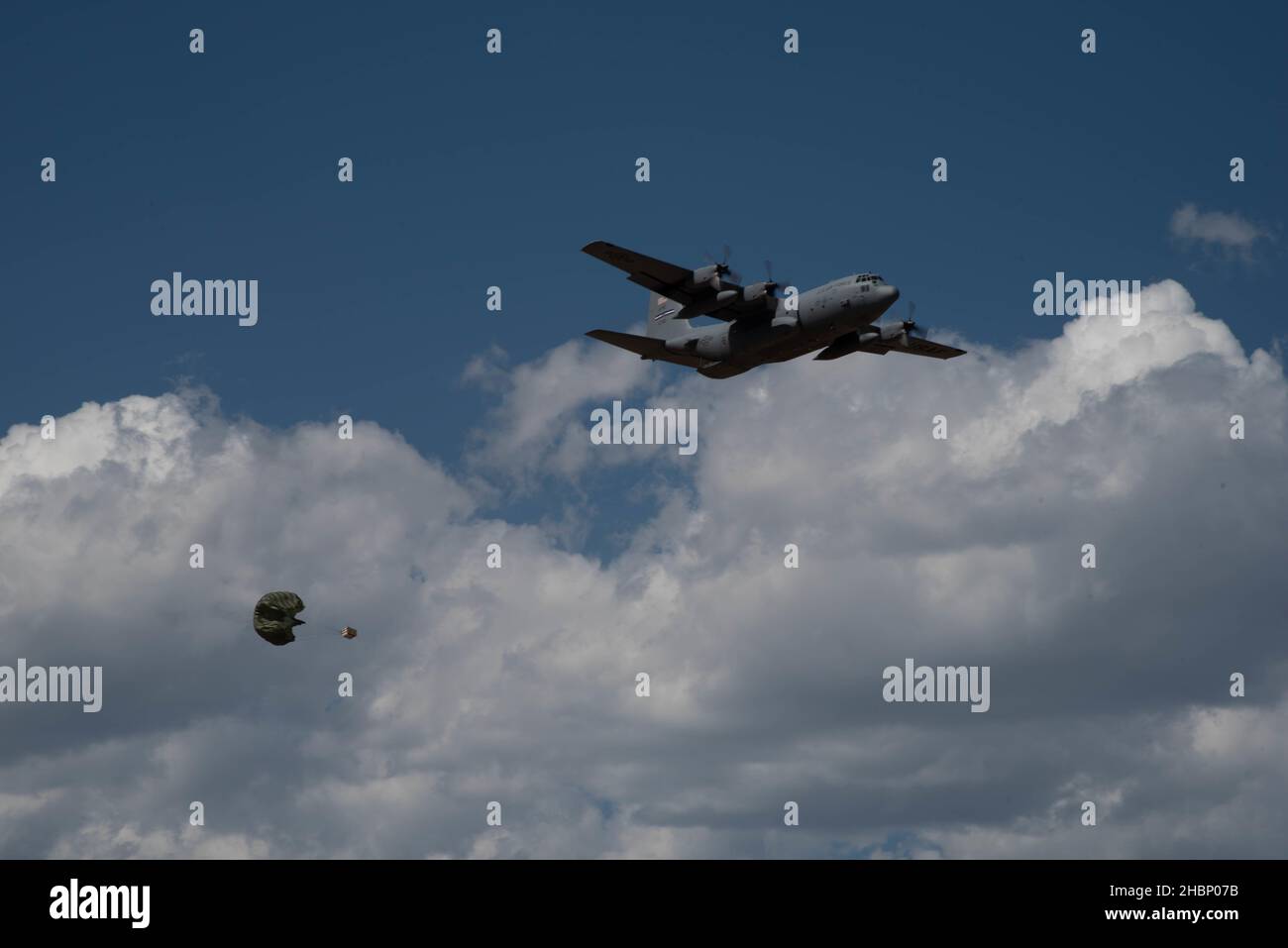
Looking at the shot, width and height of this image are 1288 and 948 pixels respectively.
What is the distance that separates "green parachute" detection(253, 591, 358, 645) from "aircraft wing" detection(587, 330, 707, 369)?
2667 centimetres

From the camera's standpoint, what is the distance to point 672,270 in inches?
3393

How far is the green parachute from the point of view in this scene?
7644cm

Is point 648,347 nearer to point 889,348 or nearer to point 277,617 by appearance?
point 889,348

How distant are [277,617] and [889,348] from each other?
4353 centimetres

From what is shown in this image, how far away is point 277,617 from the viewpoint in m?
77.4

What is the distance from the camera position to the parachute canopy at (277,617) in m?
76.4
